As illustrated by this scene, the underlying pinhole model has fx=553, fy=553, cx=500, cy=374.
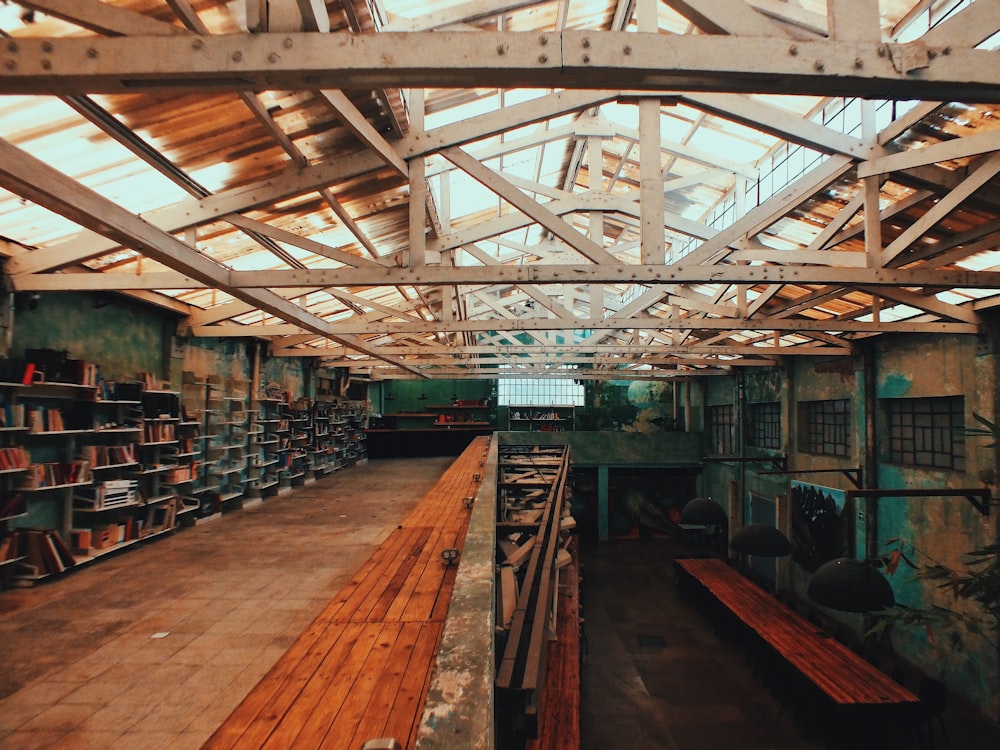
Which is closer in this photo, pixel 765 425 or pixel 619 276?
pixel 619 276

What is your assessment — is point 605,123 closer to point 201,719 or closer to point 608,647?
A: point 201,719

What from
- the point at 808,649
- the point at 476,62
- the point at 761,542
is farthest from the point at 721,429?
the point at 476,62

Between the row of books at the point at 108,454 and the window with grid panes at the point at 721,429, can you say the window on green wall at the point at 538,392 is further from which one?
the row of books at the point at 108,454

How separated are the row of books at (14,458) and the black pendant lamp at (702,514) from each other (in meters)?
6.58

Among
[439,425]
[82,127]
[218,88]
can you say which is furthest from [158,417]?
[439,425]

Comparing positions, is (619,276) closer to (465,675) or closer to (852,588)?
(852,588)

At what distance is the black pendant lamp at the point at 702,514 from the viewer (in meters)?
5.98

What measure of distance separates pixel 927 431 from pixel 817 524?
302cm

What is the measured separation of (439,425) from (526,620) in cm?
1598

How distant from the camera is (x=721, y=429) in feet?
50.2

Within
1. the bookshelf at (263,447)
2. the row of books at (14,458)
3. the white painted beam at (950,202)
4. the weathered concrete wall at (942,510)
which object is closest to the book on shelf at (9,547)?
the row of books at (14,458)

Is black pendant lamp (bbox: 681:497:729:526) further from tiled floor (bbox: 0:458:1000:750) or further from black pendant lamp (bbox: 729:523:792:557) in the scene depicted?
tiled floor (bbox: 0:458:1000:750)

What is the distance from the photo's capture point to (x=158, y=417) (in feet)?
23.8

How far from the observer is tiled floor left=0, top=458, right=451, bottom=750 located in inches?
125
